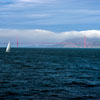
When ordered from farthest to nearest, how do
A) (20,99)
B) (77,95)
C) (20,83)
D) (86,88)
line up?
1. (20,83)
2. (86,88)
3. (77,95)
4. (20,99)

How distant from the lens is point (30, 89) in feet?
93.0

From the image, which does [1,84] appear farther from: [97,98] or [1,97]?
[97,98]

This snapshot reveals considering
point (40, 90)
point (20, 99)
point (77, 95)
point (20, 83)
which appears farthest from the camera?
point (20, 83)

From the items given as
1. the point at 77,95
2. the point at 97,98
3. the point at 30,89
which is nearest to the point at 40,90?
the point at 30,89

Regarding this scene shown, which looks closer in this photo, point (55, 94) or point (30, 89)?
point (55, 94)

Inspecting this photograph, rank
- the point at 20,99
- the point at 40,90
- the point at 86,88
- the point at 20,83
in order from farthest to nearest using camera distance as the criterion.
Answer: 1. the point at 20,83
2. the point at 86,88
3. the point at 40,90
4. the point at 20,99

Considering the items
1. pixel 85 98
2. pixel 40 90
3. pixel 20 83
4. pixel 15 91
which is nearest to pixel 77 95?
pixel 85 98

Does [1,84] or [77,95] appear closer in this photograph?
[77,95]

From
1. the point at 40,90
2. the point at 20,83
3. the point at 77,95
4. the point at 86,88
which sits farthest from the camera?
the point at 20,83

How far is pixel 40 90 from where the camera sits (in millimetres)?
27891

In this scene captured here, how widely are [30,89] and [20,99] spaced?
14.6 ft

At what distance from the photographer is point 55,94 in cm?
2609

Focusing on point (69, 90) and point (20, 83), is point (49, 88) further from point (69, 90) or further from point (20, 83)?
point (20, 83)

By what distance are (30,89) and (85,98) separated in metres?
5.89
